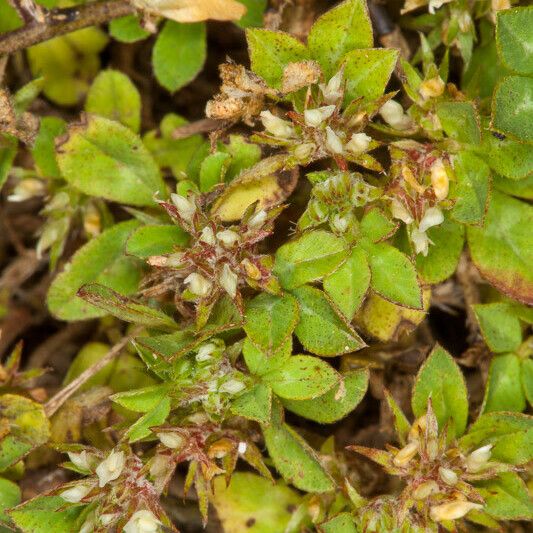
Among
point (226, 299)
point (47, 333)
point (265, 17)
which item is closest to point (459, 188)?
point (226, 299)

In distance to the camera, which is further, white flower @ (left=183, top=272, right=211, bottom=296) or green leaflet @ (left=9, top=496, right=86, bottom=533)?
green leaflet @ (left=9, top=496, right=86, bottom=533)

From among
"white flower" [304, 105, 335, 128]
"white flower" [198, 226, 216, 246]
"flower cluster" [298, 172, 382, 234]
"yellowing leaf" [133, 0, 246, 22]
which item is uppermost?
"yellowing leaf" [133, 0, 246, 22]

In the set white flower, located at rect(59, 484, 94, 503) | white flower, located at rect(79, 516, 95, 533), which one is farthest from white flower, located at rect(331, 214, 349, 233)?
white flower, located at rect(79, 516, 95, 533)

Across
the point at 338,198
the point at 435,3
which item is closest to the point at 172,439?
the point at 338,198

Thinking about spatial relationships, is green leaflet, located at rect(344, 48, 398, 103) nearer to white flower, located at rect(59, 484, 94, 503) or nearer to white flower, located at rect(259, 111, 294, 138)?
white flower, located at rect(259, 111, 294, 138)

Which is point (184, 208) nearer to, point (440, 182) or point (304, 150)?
point (304, 150)

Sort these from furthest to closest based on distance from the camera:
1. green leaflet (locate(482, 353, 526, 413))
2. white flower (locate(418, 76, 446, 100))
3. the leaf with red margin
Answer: green leaflet (locate(482, 353, 526, 413)), the leaf with red margin, white flower (locate(418, 76, 446, 100))

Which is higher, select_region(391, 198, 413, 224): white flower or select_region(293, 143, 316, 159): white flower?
select_region(293, 143, 316, 159): white flower
